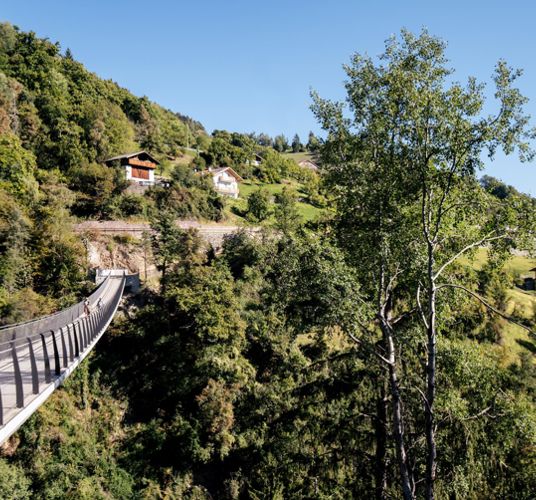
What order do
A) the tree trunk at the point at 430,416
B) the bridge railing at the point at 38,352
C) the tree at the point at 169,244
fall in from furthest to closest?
the tree at the point at 169,244
the tree trunk at the point at 430,416
the bridge railing at the point at 38,352

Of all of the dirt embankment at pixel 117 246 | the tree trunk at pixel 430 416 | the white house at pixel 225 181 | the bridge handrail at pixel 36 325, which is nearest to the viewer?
the bridge handrail at pixel 36 325

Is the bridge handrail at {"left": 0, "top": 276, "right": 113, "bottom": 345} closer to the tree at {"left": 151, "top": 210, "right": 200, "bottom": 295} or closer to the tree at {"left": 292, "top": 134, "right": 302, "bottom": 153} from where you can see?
the tree at {"left": 151, "top": 210, "right": 200, "bottom": 295}

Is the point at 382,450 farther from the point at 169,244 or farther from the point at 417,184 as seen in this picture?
the point at 169,244

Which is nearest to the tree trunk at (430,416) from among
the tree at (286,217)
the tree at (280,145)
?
the tree at (286,217)

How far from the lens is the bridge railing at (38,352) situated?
19.8ft

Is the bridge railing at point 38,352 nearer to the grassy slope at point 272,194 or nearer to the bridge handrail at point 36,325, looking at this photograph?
the bridge handrail at point 36,325

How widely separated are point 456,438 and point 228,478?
11864 mm

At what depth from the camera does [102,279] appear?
78.7ft

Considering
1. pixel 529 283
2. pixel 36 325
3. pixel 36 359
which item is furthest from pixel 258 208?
pixel 36 325

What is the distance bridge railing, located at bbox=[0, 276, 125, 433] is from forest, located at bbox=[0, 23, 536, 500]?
5.31 m

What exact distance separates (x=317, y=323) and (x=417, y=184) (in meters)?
4.04

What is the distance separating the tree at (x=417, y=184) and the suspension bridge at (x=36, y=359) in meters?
7.10

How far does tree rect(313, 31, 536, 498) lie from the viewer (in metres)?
7.99

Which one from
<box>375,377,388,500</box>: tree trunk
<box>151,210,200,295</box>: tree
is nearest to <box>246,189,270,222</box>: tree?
<box>151,210,200,295</box>: tree
